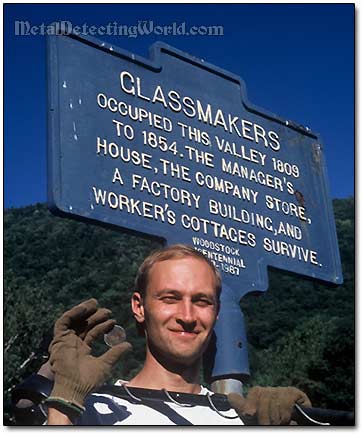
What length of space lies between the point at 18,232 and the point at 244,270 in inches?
86.8

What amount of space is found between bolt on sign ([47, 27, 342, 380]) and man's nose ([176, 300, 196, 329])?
301 mm

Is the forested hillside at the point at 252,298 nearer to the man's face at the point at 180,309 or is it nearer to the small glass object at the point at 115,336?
the man's face at the point at 180,309

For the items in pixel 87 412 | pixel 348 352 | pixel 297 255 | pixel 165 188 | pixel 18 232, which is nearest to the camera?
pixel 87 412

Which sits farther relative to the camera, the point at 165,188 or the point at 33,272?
the point at 33,272

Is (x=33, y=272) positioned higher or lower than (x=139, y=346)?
higher

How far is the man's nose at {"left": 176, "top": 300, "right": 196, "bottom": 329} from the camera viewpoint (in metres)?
4.31

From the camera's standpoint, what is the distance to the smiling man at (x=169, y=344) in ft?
13.4

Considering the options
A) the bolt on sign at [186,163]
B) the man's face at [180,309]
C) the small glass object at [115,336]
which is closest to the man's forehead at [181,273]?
the man's face at [180,309]

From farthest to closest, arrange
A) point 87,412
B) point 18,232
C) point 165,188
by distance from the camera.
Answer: point 18,232 → point 165,188 → point 87,412

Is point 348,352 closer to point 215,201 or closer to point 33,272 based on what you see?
point 215,201

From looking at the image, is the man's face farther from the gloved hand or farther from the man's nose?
the gloved hand

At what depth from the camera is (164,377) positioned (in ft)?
14.1

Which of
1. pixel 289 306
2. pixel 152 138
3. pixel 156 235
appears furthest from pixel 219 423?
pixel 289 306

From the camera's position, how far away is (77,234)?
6.88 m
